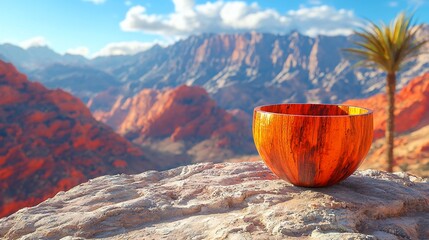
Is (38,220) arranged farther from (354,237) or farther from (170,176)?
(354,237)

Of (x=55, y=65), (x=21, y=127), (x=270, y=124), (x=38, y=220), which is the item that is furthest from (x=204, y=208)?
(x=55, y=65)

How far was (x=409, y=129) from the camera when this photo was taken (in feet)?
111

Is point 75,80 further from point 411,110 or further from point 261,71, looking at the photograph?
point 411,110

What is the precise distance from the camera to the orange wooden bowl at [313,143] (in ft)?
7.37

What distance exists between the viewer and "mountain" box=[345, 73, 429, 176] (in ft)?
73.5

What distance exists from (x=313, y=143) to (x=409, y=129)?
121 feet

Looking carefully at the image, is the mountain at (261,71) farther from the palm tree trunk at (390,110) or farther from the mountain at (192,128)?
the palm tree trunk at (390,110)

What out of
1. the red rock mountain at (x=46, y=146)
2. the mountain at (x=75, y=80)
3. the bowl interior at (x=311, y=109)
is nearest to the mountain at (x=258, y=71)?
the mountain at (x=75, y=80)

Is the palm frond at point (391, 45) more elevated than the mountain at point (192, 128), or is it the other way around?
the palm frond at point (391, 45)

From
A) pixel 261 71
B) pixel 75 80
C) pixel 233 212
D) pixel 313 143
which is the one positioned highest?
pixel 261 71

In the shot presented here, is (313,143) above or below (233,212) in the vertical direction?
above

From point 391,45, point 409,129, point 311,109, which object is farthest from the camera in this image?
point 409,129

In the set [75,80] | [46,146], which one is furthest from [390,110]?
[75,80]

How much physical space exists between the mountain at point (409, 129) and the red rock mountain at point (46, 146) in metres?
23.6
